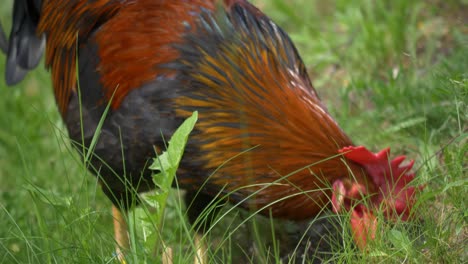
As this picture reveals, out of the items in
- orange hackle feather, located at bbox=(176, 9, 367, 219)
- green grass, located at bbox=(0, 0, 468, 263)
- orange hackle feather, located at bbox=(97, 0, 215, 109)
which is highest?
orange hackle feather, located at bbox=(97, 0, 215, 109)

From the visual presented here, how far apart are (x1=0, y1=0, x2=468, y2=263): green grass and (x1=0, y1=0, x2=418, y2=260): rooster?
14 centimetres

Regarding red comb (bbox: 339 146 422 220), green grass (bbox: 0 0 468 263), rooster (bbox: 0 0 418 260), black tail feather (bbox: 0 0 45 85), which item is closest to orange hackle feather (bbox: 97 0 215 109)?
rooster (bbox: 0 0 418 260)

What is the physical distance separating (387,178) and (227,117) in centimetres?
64

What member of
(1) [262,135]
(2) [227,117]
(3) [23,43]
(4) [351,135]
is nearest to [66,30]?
(3) [23,43]

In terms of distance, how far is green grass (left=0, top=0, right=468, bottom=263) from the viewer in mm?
2529

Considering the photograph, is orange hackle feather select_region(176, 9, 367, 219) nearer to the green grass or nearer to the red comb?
the red comb

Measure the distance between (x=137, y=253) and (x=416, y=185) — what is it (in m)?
0.98

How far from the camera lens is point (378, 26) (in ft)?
15.8

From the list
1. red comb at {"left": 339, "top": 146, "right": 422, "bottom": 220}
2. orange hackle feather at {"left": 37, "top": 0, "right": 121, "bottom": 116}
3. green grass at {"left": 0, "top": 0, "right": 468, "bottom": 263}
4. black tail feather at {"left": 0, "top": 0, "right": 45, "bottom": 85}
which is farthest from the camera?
black tail feather at {"left": 0, "top": 0, "right": 45, "bottom": 85}

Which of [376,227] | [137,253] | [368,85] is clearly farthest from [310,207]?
[368,85]

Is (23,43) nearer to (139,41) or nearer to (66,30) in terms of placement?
(66,30)

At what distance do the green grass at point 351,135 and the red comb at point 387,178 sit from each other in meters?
0.06

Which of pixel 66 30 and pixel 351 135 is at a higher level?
pixel 66 30

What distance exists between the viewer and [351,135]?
379cm
